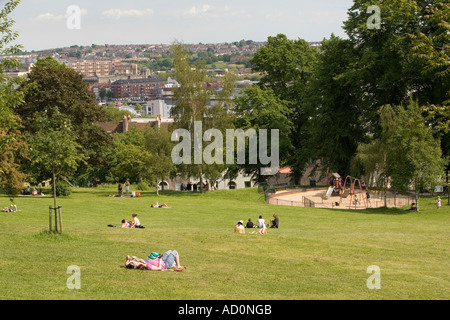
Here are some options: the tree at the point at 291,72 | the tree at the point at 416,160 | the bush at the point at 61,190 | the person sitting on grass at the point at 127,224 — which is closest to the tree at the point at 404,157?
the tree at the point at 416,160

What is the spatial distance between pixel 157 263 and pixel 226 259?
313 centimetres

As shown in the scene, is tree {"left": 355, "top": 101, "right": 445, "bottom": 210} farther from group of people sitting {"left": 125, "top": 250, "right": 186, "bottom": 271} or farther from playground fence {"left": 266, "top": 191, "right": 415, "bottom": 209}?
group of people sitting {"left": 125, "top": 250, "right": 186, "bottom": 271}

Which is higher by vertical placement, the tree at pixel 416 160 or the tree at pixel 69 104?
the tree at pixel 69 104

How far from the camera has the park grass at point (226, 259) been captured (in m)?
17.9

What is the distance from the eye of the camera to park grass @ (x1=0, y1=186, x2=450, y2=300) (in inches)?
705

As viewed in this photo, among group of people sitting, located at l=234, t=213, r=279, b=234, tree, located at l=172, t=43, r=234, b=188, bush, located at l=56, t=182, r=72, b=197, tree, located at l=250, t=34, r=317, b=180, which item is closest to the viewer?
group of people sitting, located at l=234, t=213, r=279, b=234

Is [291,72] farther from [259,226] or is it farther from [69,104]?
[259,226]

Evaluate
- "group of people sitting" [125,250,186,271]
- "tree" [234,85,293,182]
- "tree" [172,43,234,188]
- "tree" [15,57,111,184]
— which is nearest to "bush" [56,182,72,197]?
"tree" [15,57,111,184]

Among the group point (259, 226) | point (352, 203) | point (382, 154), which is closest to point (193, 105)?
point (352, 203)

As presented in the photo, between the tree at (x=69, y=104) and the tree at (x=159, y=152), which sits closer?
the tree at (x=159, y=152)

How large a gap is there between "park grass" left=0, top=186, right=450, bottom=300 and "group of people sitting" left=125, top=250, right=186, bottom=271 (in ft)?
1.19

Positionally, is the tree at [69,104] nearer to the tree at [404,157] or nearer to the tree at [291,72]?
the tree at [291,72]

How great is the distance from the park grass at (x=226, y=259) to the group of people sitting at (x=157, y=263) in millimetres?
362
